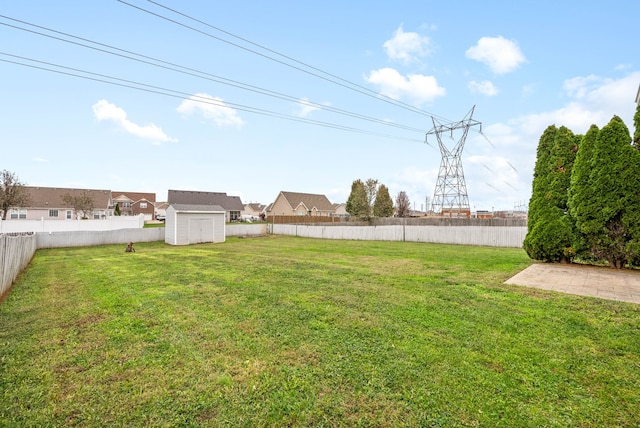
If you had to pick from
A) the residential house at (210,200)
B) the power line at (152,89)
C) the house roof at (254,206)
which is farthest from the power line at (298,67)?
the house roof at (254,206)

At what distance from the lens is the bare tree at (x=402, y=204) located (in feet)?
153

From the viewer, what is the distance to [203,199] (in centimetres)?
4091

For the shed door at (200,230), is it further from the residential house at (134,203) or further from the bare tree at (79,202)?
the residential house at (134,203)

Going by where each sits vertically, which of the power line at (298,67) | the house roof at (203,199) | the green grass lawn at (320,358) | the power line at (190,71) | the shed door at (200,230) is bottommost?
the green grass lawn at (320,358)

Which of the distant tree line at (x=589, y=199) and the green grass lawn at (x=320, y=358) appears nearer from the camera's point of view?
the green grass lawn at (x=320, y=358)

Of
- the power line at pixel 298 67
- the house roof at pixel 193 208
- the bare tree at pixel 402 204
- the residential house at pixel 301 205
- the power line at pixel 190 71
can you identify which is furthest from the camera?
the bare tree at pixel 402 204

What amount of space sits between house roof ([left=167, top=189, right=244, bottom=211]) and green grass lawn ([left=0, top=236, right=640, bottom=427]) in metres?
34.8

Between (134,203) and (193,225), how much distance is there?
1575 inches

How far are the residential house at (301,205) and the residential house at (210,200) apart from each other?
6.27 m

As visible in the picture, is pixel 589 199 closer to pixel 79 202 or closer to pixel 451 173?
pixel 451 173

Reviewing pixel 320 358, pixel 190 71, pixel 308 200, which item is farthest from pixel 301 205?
pixel 320 358

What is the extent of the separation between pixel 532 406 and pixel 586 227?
27.4 feet

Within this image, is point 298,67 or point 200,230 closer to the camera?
Result: point 298,67

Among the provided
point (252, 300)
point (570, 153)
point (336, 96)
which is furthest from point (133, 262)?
point (570, 153)
